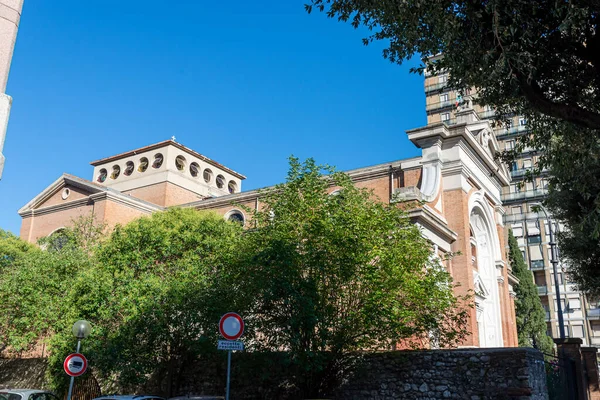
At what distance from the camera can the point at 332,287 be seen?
13461 mm

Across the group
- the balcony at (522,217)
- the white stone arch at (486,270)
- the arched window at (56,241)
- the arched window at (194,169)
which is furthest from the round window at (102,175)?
the balcony at (522,217)

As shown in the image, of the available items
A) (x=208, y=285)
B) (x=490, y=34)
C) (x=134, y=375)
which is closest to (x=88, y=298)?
(x=134, y=375)

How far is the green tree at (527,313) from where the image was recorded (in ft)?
124

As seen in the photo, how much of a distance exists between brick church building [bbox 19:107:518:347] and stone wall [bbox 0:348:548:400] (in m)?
8.06

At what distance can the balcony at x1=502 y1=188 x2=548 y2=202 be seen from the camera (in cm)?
5294

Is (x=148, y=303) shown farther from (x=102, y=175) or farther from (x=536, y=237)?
(x=536, y=237)

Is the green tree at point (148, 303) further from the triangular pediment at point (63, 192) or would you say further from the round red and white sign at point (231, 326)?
the triangular pediment at point (63, 192)

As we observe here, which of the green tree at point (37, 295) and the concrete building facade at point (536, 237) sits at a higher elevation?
the concrete building facade at point (536, 237)

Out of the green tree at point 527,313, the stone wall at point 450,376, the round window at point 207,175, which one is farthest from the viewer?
the round window at point 207,175

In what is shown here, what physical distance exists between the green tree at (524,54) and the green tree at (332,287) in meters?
3.90

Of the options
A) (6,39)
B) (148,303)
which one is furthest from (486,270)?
(6,39)

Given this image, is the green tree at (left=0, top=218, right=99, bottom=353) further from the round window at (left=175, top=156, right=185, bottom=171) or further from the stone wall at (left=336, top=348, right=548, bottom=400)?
the round window at (left=175, top=156, right=185, bottom=171)

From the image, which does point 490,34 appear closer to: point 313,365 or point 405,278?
point 405,278

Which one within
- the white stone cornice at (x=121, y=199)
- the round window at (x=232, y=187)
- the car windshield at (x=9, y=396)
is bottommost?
the car windshield at (x=9, y=396)
